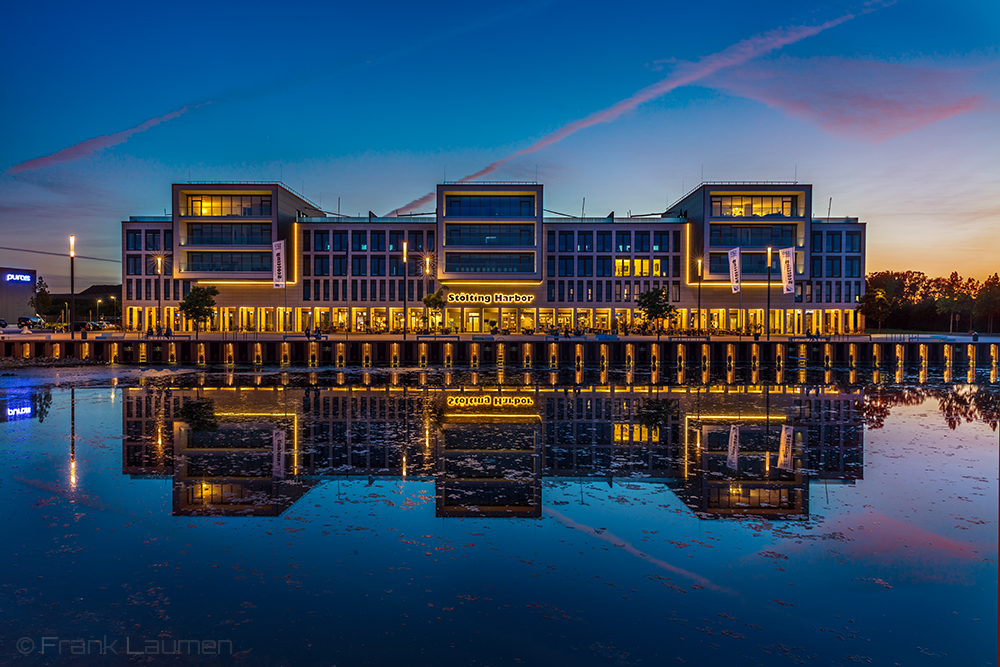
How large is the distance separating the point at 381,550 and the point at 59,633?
4257 mm

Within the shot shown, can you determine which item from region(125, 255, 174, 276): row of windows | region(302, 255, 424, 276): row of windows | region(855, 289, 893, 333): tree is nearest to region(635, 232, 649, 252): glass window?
region(302, 255, 424, 276): row of windows

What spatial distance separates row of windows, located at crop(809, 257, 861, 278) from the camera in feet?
276

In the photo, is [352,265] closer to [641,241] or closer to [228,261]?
[228,261]

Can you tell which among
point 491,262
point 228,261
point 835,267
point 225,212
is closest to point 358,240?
point 228,261

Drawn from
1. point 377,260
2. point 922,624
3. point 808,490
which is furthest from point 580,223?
point 922,624

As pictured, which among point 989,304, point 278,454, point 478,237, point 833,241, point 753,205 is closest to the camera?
point 278,454

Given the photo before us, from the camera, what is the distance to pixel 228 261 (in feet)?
262

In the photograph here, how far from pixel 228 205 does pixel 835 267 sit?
82.5 m

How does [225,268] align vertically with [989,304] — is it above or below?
above

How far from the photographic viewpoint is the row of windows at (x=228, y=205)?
79250mm

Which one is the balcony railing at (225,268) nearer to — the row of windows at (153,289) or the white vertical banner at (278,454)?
the row of windows at (153,289)

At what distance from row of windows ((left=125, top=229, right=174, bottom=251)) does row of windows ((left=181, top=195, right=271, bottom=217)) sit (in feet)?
25.5

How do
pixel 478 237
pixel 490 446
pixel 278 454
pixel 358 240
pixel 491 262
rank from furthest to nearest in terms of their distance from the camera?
pixel 358 240 → pixel 491 262 → pixel 478 237 → pixel 490 446 → pixel 278 454

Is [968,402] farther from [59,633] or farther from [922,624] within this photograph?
[59,633]
